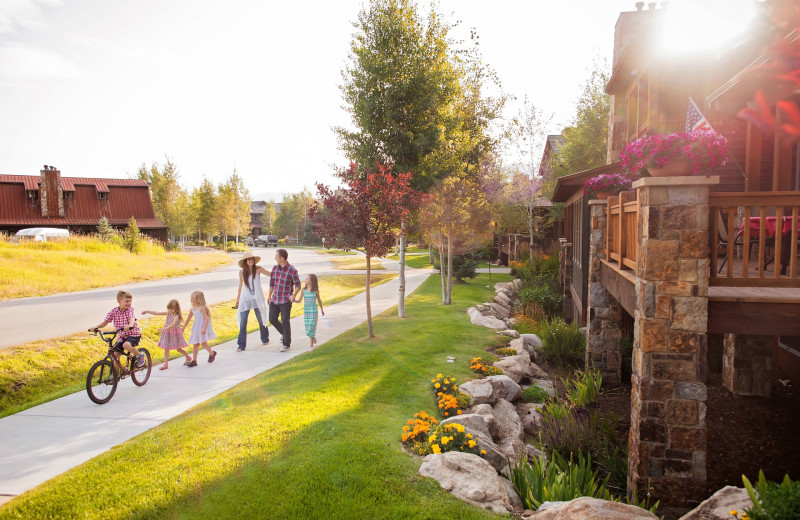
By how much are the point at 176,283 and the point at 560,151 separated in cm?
2206

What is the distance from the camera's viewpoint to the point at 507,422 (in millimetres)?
7398

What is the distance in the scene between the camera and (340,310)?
15.7 m

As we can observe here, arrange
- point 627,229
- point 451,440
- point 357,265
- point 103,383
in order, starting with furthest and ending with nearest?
point 357,265
point 103,383
point 627,229
point 451,440

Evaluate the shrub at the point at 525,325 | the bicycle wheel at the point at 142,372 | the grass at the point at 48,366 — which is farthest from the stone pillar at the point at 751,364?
the grass at the point at 48,366

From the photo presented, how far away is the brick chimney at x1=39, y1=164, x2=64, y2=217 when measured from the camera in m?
35.4

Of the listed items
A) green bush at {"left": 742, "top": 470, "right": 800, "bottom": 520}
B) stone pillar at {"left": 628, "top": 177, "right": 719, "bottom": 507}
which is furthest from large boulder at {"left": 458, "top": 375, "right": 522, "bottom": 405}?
green bush at {"left": 742, "top": 470, "right": 800, "bottom": 520}

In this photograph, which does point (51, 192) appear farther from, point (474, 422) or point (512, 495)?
point (512, 495)

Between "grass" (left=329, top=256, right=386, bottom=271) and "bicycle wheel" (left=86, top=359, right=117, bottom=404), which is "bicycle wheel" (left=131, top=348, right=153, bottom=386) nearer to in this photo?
"bicycle wheel" (left=86, top=359, right=117, bottom=404)

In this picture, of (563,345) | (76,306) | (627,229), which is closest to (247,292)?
(76,306)

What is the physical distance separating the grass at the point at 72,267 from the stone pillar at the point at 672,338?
16.6 meters

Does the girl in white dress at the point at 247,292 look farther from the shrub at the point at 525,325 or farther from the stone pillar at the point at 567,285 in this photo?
the stone pillar at the point at 567,285

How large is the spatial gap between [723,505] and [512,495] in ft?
6.12

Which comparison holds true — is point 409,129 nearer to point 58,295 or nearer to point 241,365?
point 241,365

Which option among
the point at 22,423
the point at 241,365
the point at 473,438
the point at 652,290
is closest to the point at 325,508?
the point at 473,438
